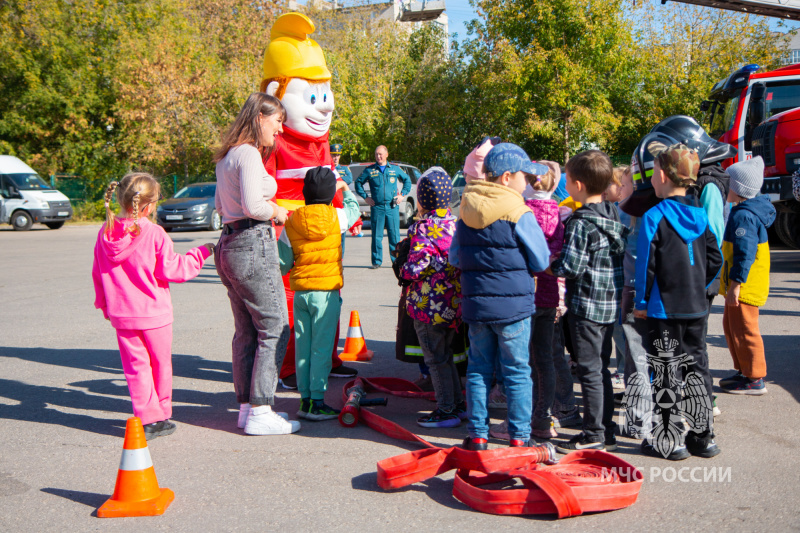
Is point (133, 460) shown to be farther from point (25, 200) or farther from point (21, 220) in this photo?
point (21, 220)

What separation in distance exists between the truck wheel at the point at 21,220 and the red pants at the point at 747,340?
22993mm

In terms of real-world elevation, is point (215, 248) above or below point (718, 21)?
below

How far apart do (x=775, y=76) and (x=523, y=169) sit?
11.3m

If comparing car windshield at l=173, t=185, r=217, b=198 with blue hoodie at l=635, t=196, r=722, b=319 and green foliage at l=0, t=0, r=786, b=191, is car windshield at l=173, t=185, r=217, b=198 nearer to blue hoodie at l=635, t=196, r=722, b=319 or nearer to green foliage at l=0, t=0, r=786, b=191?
green foliage at l=0, t=0, r=786, b=191

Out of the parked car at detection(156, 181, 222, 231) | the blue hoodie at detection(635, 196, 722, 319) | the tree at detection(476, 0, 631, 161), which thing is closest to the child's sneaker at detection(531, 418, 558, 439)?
the blue hoodie at detection(635, 196, 722, 319)

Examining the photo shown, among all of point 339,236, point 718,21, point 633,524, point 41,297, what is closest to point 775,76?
point 339,236

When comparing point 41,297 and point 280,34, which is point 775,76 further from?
point 41,297

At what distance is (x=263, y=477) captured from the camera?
3725 millimetres

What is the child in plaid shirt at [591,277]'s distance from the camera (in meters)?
3.86

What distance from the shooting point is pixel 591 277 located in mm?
3906

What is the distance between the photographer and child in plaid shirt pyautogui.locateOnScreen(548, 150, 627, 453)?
12.7ft

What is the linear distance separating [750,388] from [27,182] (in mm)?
23419

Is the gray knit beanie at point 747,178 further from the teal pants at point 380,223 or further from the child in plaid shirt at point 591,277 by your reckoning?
the teal pants at point 380,223

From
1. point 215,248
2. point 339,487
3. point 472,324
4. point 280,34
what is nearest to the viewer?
point 339,487
